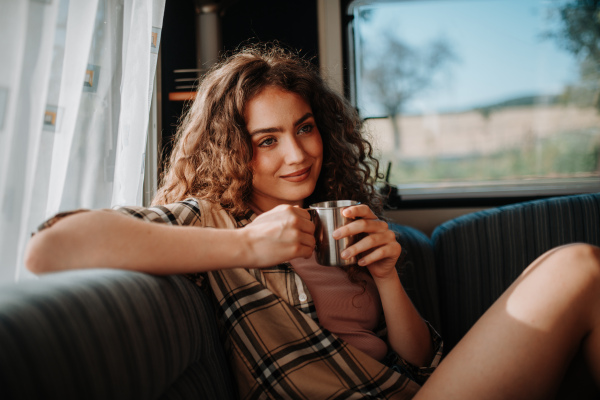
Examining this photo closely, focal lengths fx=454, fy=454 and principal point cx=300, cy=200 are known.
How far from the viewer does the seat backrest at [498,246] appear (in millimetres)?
1775

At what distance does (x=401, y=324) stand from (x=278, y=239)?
52 centimetres

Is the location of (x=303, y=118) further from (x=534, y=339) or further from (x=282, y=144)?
(x=534, y=339)

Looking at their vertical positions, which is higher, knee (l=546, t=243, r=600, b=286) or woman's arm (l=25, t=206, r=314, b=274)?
woman's arm (l=25, t=206, r=314, b=274)

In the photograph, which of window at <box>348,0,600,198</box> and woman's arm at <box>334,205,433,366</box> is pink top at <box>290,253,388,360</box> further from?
window at <box>348,0,600,198</box>

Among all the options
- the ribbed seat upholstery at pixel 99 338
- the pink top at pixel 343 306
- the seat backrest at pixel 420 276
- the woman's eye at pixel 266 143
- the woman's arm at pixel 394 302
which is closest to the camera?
the ribbed seat upholstery at pixel 99 338

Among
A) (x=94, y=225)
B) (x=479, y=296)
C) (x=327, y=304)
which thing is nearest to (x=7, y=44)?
(x=94, y=225)

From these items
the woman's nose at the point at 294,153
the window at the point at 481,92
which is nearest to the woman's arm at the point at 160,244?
the woman's nose at the point at 294,153

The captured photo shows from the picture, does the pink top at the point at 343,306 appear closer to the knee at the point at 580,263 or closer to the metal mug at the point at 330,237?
the metal mug at the point at 330,237

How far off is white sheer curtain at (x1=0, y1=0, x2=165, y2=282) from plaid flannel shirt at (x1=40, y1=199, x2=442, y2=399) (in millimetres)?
284

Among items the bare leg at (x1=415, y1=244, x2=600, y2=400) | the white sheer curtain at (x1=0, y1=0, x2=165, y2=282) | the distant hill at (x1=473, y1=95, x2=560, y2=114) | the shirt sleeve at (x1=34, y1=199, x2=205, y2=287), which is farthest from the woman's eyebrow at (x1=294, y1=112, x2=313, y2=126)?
the distant hill at (x1=473, y1=95, x2=560, y2=114)

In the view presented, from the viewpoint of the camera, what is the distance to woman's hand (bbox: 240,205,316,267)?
0.91m

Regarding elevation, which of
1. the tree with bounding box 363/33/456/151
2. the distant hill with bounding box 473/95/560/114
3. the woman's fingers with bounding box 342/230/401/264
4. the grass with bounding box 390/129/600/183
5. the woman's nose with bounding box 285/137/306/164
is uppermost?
the tree with bounding box 363/33/456/151

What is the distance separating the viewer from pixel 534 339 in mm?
938

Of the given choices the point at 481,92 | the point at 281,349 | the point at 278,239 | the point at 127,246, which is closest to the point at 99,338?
the point at 127,246
